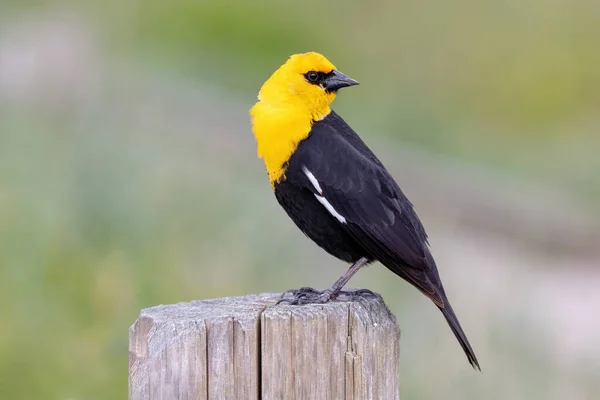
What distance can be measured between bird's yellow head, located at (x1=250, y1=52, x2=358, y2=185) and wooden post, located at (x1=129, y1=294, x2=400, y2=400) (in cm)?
127

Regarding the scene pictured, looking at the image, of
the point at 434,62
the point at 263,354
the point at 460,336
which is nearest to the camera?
the point at 263,354

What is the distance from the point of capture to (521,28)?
14695mm

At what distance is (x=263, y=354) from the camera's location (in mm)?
2943

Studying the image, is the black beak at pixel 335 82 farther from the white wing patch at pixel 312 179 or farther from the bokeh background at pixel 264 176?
the bokeh background at pixel 264 176

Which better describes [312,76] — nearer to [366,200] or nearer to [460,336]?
[366,200]

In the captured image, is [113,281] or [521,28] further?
Answer: [521,28]

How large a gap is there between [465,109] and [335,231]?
971 cm

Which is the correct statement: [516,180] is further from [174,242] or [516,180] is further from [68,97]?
[174,242]

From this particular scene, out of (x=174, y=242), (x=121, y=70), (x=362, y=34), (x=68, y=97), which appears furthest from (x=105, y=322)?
(x=362, y=34)

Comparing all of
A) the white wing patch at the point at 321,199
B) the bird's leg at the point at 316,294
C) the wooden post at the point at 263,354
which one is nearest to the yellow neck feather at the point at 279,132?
the white wing patch at the point at 321,199

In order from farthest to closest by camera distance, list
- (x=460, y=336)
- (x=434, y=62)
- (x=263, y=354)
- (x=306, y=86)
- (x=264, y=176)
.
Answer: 1. (x=434, y=62)
2. (x=264, y=176)
3. (x=306, y=86)
4. (x=460, y=336)
5. (x=263, y=354)

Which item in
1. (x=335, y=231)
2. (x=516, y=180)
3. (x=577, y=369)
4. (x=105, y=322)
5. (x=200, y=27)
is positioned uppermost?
(x=200, y=27)

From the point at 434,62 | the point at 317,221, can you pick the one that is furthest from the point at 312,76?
the point at 434,62

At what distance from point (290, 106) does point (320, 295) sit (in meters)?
0.97
